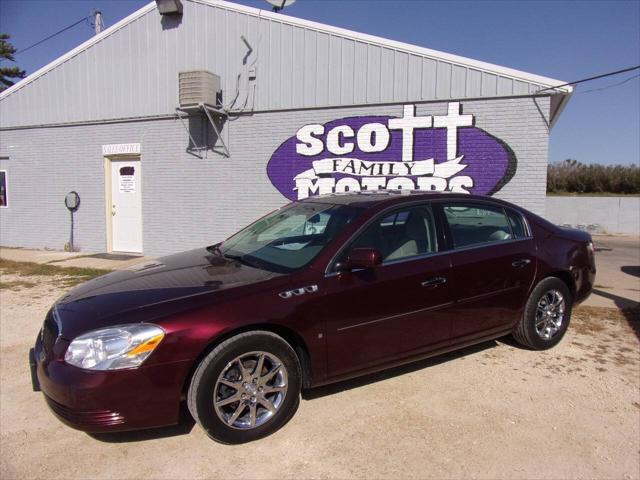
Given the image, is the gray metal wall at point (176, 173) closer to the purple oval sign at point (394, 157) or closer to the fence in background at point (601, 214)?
the purple oval sign at point (394, 157)

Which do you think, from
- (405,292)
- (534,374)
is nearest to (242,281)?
(405,292)

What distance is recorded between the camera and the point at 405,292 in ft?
11.8

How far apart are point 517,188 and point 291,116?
4525 mm

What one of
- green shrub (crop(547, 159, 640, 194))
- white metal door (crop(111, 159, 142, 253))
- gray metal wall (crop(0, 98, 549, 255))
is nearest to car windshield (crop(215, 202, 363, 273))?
gray metal wall (crop(0, 98, 549, 255))

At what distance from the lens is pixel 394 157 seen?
8.96 meters

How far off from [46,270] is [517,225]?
8563 millimetres

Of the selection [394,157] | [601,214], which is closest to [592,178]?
[601,214]

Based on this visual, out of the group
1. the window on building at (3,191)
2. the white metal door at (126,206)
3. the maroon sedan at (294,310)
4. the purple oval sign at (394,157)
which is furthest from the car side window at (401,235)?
the window on building at (3,191)

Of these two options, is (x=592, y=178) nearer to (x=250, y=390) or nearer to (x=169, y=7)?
(x=169, y=7)

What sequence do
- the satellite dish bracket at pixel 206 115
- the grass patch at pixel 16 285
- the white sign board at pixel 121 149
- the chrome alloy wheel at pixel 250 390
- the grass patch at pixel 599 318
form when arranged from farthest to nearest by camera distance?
1. the white sign board at pixel 121 149
2. the satellite dish bracket at pixel 206 115
3. the grass patch at pixel 16 285
4. the grass patch at pixel 599 318
5. the chrome alloy wheel at pixel 250 390

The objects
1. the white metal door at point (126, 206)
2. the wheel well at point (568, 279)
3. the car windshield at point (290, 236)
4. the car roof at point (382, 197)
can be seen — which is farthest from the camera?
the white metal door at point (126, 206)

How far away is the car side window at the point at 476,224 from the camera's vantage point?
409 cm

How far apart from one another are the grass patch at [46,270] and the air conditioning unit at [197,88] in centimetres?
381

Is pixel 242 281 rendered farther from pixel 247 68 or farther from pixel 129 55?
pixel 129 55
